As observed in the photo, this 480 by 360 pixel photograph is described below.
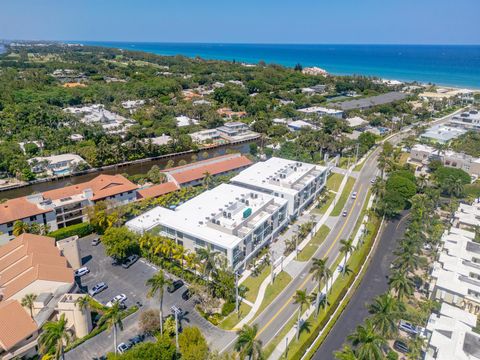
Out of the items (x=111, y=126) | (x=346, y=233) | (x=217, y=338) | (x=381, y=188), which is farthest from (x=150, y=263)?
(x=111, y=126)

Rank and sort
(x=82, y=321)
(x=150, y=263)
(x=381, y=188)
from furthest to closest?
(x=381, y=188)
(x=150, y=263)
(x=82, y=321)

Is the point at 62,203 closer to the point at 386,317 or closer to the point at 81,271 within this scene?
the point at 81,271

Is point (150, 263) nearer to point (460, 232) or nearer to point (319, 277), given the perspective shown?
point (319, 277)

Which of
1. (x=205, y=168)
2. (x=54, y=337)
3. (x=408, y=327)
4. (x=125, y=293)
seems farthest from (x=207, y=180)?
(x=408, y=327)

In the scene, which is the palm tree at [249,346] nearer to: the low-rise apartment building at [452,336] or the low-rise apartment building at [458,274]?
the low-rise apartment building at [452,336]

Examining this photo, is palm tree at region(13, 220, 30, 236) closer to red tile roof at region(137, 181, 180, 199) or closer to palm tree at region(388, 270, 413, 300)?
red tile roof at region(137, 181, 180, 199)

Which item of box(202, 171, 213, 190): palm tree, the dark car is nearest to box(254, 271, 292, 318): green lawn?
the dark car
